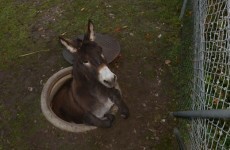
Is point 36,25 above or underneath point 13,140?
above

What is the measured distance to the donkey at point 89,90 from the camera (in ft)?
14.7

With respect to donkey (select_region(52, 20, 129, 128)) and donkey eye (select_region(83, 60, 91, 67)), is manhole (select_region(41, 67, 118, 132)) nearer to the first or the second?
donkey (select_region(52, 20, 129, 128))

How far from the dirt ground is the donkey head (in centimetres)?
109

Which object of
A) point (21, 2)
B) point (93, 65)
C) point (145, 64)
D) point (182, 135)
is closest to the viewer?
point (93, 65)

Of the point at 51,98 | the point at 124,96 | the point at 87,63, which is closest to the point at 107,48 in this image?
the point at 124,96

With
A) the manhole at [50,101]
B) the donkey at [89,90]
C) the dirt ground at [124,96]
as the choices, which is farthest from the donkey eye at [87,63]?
the dirt ground at [124,96]

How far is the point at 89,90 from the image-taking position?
4.98 meters

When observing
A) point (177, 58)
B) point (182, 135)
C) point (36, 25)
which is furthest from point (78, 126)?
point (36, 25)

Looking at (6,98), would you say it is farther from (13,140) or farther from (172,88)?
(172,88)

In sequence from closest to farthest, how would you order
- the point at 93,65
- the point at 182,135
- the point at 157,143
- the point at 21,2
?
the point at 93,65 → the point at 182,135 → the point at 157,143 → the point at 21,2

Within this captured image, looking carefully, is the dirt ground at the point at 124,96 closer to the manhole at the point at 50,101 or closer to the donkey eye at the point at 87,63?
the manhole at the point at 50,101

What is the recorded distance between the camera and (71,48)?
4.59 metres

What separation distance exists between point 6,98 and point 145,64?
262 cm

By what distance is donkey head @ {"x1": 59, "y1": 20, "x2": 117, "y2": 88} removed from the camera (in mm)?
4395
